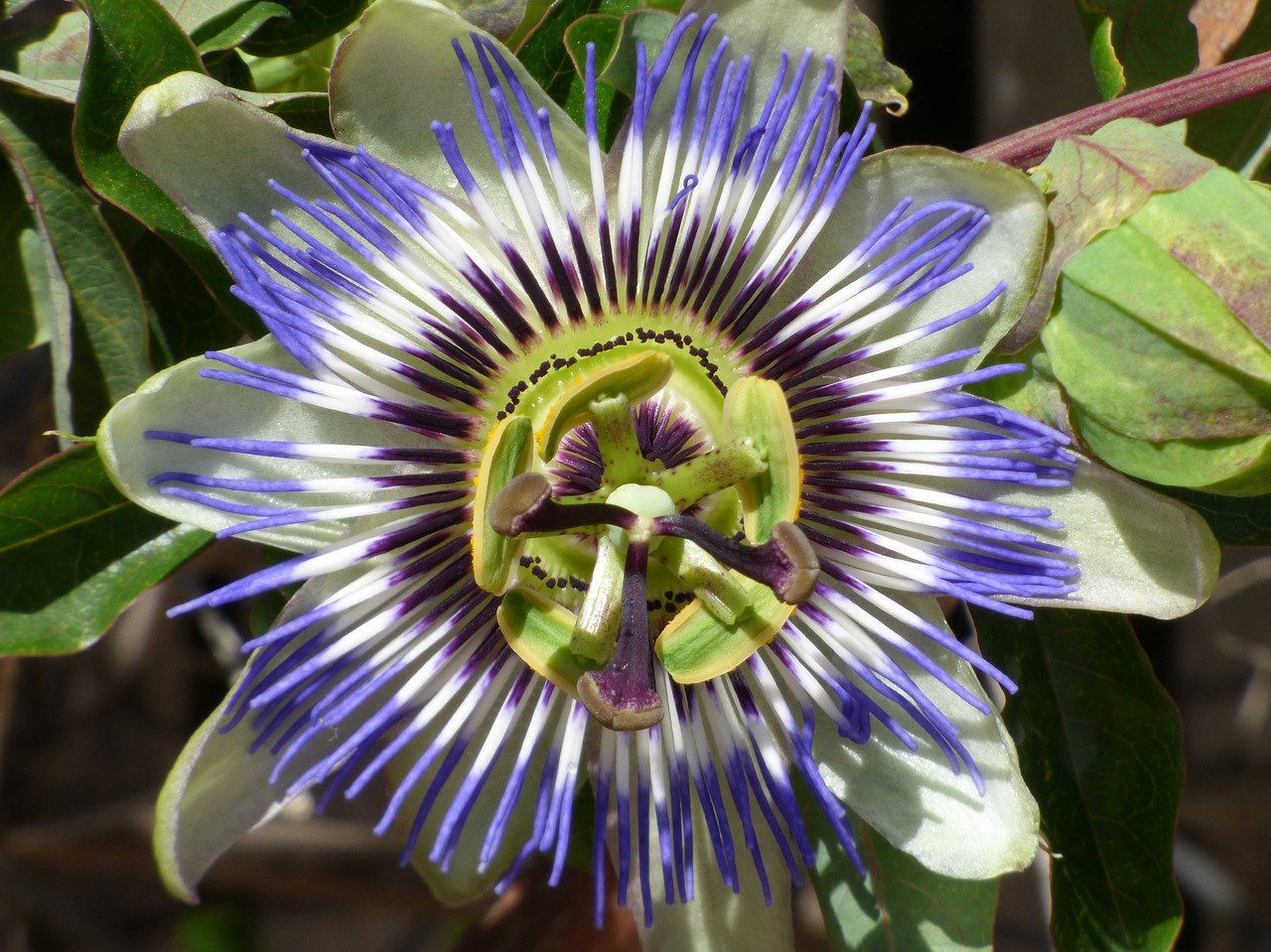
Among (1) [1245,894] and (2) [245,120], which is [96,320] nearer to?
(2) [245,120]

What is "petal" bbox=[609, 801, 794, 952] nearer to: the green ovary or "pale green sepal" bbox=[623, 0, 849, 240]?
the green ovary

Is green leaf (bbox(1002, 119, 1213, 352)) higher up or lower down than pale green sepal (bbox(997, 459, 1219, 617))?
higher up

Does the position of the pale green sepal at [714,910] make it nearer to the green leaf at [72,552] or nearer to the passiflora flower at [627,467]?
the passiflora flower at [627,467]

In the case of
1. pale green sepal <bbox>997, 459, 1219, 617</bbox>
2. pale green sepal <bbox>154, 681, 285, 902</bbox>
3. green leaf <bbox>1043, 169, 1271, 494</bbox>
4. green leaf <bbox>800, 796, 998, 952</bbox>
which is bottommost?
green leaf <bbox>800, 796, 998, 952</bbox>

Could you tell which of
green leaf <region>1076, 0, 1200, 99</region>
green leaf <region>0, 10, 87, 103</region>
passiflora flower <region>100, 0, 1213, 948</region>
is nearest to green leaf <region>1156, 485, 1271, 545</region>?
passiflora flower <region>100, 0, 1213, 948</region>

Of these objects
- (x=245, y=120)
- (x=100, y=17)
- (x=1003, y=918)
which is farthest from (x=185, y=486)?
(x=1003, y=918)

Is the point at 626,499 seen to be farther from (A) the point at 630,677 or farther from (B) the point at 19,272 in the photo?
(B) the point at 19,272

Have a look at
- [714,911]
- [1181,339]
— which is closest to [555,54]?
[1181,339]
